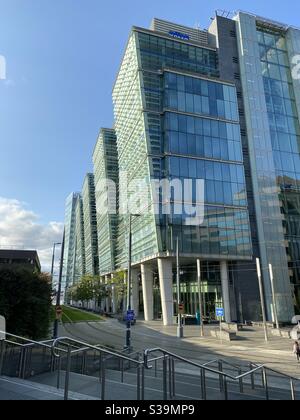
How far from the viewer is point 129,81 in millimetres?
60281

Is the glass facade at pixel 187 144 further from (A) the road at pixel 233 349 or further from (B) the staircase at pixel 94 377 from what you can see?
(B) the staircase at pixel 94 377

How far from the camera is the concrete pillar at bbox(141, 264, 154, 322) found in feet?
191

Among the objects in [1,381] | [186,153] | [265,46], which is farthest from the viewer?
[265,46]

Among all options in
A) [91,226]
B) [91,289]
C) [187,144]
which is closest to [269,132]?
[187,144]

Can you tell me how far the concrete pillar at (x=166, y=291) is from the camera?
5078 cm

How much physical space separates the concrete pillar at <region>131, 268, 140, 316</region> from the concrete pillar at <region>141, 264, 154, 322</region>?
9.79 meters

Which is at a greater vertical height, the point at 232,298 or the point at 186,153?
the point at 186,153

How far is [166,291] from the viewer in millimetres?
51656

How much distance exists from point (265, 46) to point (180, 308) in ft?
173

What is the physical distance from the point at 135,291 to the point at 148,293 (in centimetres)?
1151

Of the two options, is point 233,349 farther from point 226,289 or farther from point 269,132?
point 269,132
